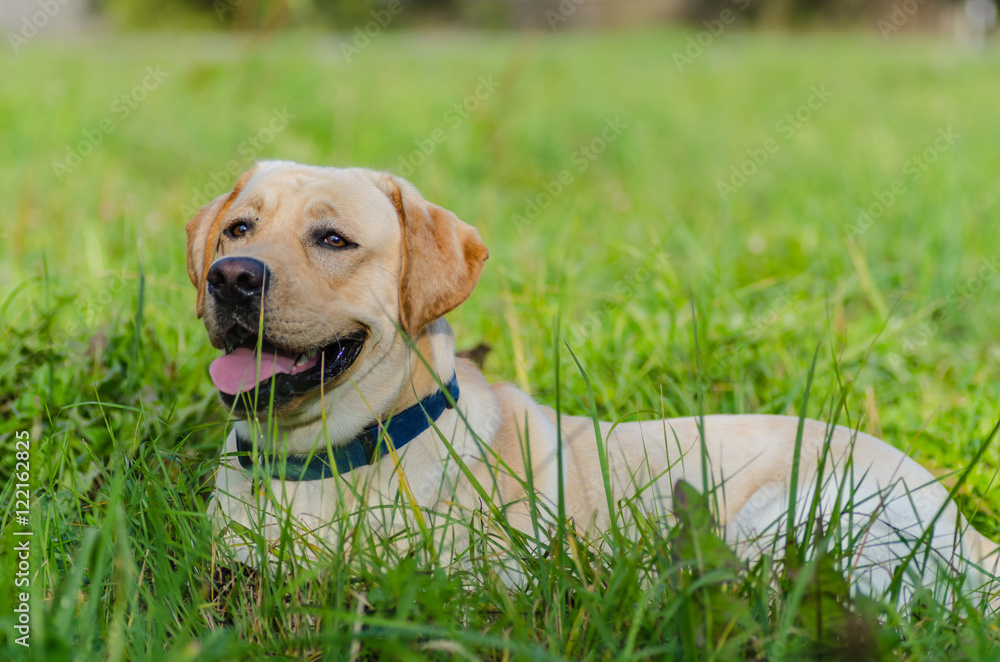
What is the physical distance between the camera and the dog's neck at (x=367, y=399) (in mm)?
2523

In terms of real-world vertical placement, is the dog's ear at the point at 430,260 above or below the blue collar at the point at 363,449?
above

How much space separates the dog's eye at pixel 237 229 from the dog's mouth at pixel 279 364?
422 millimetres

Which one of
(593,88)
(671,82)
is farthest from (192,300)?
(671,82)

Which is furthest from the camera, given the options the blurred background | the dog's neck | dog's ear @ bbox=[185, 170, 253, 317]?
the blurred background

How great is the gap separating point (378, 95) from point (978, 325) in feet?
26.6

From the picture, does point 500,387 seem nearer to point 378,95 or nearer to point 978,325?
point 978,325

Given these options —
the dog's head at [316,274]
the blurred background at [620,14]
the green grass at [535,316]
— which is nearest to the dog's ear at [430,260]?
the dog's head at [316,274]

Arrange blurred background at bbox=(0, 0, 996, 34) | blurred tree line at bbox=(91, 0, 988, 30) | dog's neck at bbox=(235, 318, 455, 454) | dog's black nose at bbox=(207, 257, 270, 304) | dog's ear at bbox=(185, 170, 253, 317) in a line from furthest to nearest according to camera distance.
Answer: blurred tree line at bbox=(91, 0, 988, 30) → blurred background at bbox=(0, 0, 996, 34) → dog's ear at bbox=(185, 170, 253, 317) → dog's neck at bbox=(235, 318, 455, 454) → dog's black nose at bbox=(207, 257, 270, 304)

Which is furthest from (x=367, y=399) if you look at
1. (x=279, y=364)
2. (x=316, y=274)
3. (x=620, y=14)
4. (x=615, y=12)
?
(x=615, y=12)

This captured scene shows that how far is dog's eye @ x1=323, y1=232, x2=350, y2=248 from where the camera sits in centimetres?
264

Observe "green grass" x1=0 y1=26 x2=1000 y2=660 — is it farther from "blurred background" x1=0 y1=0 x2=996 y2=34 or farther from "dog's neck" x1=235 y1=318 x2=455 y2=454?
"blurred background" x1=0 y1=0 x2=996 y2=34

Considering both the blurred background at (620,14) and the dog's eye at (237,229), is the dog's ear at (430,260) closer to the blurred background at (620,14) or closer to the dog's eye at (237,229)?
the dog's eye at (237,229)

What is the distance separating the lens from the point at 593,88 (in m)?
12.3

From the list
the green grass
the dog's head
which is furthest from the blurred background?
the dog's head
